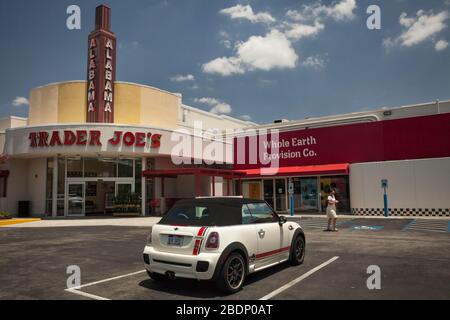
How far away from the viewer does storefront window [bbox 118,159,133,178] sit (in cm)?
2544

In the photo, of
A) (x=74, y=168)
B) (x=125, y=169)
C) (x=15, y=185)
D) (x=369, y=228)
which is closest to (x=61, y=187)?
(x=74, y=168)

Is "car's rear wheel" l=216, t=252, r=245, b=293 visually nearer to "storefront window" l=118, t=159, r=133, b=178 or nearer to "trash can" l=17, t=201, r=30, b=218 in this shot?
"storefront window" l=118, t=159, r=133, b=178

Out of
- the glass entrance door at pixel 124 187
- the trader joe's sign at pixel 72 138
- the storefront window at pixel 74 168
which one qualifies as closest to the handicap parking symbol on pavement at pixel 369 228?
the trader joe's sign at pixel 72 138

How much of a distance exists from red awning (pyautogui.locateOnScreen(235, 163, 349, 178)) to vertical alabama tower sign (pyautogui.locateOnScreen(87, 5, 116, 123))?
10.6 m

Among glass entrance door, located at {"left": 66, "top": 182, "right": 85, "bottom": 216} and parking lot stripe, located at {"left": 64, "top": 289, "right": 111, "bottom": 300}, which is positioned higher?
glass entrance door, located at {"left": 66, "top": 182, "right": 85, "bottom": 216}

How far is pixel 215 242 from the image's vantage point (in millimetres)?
5629

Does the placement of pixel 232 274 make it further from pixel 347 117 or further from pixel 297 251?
pixel 347 117

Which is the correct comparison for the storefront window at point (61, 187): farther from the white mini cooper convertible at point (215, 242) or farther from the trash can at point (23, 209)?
the white mini cooper convertible at point (215, 242)

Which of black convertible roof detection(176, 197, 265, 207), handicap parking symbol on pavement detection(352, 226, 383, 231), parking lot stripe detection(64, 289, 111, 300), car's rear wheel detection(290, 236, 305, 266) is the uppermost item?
black convertible roof detection(176, 197, 265, 207)

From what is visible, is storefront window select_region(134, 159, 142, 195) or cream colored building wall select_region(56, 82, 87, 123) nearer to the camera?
cream colored building wall select_region(56, 82, 87, 123)

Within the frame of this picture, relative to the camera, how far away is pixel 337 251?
9438 mm

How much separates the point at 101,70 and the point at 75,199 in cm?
890

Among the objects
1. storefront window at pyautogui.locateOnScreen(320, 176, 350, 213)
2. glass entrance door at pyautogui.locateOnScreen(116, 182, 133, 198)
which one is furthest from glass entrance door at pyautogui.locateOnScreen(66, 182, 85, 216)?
storefront window at pyautogui.locateOnScreen(320, 176, 350, 213)

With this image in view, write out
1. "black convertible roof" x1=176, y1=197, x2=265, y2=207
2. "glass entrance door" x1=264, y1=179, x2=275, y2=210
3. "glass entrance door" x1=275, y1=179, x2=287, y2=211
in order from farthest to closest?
"glass entrance door" x1=264, y1=179, x2=275, y2=210 < "glass entrance door" x1=275, y1=179, x2=287, y2=211 < "black convertible roof" x1=176, y1=197, x2=265, y2=207
